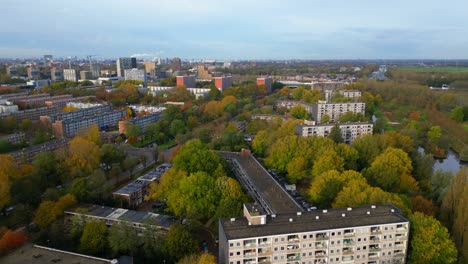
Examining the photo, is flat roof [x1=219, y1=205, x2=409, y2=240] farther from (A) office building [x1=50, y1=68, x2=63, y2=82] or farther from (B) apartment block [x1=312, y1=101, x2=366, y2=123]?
(A) office building [x1=50, y1=68, x2=63, y2=82]

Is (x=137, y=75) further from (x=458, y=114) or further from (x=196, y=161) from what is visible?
(x=196, y=161)

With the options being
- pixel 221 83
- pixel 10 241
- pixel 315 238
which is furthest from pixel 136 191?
pixel 221 83

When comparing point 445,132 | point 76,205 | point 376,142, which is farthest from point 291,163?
point 445,132

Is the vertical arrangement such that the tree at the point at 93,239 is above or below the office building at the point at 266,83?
below

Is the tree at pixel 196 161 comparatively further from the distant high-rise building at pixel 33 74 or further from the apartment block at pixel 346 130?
the distant high-rise building at pixel 33 74

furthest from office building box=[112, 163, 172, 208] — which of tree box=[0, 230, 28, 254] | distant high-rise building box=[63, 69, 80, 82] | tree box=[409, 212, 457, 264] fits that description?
distant high-rise building box=[63, 69, 80, 82]

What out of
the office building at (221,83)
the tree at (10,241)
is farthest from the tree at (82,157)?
the office building at (221,83)
